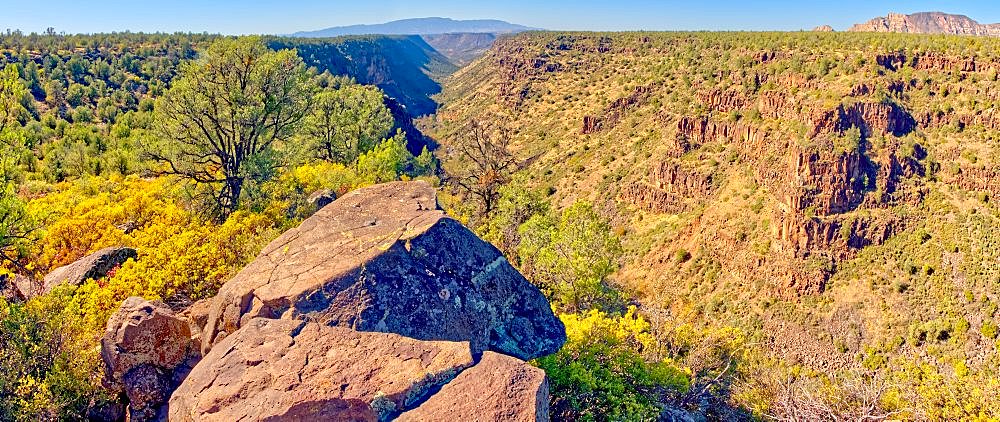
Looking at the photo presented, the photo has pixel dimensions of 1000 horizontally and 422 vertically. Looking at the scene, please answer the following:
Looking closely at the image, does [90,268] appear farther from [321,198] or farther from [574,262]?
[574,262]

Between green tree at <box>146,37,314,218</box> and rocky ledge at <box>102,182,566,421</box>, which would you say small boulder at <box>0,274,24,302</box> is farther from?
green tree at <box>146,37,314,218</box>

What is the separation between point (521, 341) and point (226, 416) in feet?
19.2

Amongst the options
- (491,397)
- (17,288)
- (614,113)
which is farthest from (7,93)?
(614,113)

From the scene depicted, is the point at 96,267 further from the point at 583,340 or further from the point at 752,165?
the point at 752,165

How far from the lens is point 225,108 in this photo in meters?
22.8

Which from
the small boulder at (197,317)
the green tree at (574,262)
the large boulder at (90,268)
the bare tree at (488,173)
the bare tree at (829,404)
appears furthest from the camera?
the bare tree at (488,173)

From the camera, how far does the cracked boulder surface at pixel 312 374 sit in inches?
314

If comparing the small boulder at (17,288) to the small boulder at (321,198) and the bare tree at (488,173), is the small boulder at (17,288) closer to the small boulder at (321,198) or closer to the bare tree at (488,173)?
the small boulder at (321,198)

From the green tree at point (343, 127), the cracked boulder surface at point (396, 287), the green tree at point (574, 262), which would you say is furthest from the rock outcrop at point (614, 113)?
the cracked boulder surface at point (396, 287)

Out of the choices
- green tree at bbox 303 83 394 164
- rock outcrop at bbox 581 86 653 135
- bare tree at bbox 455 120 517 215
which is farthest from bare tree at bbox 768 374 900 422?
rock outcrop at bbox 581 86 653 135

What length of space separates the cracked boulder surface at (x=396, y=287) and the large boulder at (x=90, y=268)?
217 inches

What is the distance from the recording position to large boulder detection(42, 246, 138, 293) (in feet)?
47.3

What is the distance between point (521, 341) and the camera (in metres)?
11.7

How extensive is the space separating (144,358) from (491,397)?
718 centimetres
